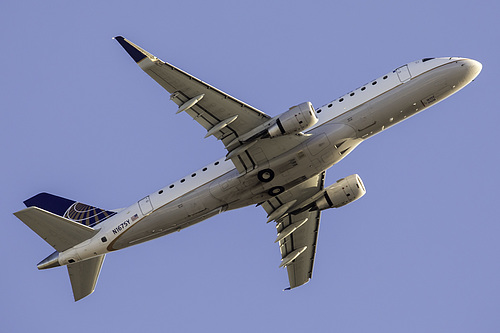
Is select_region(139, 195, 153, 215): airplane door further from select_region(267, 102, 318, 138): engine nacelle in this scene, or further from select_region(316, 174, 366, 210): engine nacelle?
select_region(316, 174, 366, 210): engine nacelle

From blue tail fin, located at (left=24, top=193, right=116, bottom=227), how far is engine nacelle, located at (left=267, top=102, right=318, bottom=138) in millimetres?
13655

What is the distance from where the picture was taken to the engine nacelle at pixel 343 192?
176 feet

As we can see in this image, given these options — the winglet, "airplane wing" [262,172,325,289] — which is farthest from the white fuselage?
the winglet

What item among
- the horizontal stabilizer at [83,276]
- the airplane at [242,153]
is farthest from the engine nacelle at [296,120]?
the horizontal stabilizer at [83,276]

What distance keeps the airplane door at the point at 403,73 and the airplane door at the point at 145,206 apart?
727 inches

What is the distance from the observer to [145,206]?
50.5 meters

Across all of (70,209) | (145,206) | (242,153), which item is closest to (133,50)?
(242,153)

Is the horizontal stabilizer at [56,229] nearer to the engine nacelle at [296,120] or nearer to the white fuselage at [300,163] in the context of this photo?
the white fuselage at [300,163]

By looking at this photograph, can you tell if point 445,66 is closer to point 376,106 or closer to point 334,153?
point 376,106

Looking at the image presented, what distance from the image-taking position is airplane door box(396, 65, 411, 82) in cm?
4881

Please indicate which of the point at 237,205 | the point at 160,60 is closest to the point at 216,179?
the point at 237,205

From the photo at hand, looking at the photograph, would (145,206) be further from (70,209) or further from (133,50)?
(133,50)

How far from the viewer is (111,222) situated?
5112 cm

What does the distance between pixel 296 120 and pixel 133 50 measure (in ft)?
35.0
